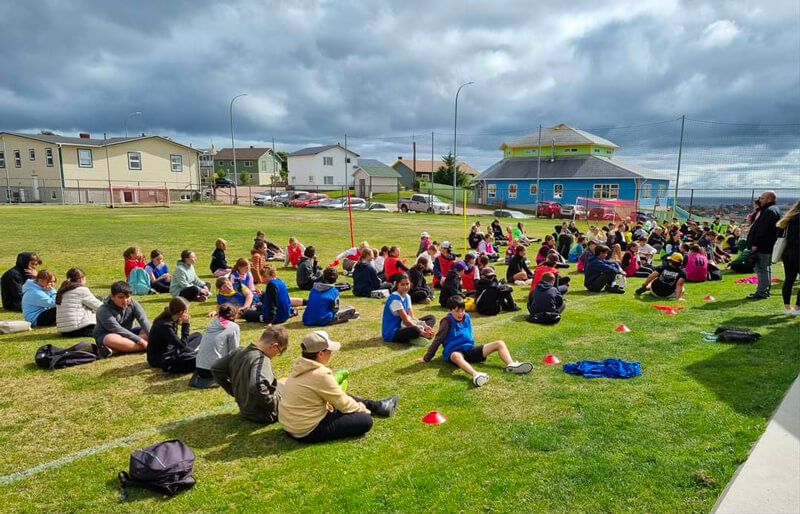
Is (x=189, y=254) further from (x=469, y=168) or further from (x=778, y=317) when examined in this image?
(x=469, y=168)

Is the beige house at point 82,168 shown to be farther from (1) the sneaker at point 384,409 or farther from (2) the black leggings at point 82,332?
(1) the sneaker at point 384,409

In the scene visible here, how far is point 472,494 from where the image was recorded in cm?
410

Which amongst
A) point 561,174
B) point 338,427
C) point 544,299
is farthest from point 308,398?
point 561,174

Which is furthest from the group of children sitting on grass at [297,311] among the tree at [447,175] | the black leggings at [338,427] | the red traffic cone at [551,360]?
the tree at [447,175]

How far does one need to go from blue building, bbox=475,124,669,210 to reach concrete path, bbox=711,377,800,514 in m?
52.0

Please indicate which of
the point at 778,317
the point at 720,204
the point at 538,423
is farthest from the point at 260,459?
the point at 720,204

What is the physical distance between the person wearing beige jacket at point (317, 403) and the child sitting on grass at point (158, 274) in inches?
338

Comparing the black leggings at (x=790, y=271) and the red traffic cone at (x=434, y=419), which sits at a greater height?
the black leggings at (x=790, y=271)

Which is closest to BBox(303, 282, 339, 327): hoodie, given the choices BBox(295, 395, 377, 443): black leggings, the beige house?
BBox(295, 395, 377, 443): black leggings

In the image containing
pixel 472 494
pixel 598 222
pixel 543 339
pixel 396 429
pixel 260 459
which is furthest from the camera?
pixel 598 222

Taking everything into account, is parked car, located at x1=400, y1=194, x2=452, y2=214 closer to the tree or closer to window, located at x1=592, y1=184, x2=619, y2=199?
window, located at x1=592, y1=184, x2=619, y2=199

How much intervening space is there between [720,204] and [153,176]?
58.1 meters

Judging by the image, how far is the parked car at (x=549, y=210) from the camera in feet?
149

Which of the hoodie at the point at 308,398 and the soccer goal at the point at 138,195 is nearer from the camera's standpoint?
the hoodie at the point at 308,398
